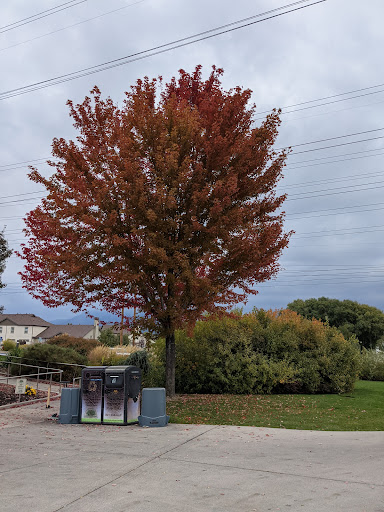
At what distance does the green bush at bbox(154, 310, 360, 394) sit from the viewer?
14414 mm

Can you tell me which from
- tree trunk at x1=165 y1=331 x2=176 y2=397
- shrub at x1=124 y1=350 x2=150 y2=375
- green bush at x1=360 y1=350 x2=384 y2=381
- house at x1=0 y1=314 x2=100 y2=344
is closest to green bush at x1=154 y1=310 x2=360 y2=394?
tree trunk at x1=165 y1=331 x2=176 y2=397

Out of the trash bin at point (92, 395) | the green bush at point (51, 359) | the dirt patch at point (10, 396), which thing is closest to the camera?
the trash bin at point (92, 395)

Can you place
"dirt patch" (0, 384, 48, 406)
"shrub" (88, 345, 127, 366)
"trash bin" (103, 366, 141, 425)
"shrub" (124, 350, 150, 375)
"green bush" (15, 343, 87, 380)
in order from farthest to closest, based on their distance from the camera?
"shrub" (88, 345, 127, 366) → "green bush" (15, 343, 87, 380) → "shrub" (124, 350, 150, 375) → "dirt patch" (0, 384, 48, 406) → "trash bin" (103, 366, 141, 425)

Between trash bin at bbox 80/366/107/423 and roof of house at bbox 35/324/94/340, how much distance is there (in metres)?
71.4

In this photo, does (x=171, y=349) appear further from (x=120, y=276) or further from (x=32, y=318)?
(x=32, y=318)

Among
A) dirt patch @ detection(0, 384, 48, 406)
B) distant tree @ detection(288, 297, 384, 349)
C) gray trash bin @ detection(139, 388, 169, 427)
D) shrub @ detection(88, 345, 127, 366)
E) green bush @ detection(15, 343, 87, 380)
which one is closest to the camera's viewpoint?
gray trash bin @ detection(139, 388, 169, 427)

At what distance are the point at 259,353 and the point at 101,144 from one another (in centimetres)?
869

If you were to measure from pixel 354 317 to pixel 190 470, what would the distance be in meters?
65.2

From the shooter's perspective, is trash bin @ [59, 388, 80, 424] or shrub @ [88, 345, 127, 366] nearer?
trash bin @ [59, 388, 80, 424]

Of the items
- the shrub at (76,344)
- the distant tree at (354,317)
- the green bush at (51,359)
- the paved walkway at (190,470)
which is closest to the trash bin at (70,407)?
the paved walkway at (190,470)

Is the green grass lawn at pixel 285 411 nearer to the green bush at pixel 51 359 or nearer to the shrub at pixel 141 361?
the shrub at pixel 141 361

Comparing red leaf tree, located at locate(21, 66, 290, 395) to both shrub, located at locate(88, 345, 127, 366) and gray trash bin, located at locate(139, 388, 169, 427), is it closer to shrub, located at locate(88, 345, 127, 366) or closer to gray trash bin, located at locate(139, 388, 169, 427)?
gray trash bin, located at locate(139, 388, 169, 427)

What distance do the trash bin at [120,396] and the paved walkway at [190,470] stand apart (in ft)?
1.71

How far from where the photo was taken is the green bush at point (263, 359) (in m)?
14.4
